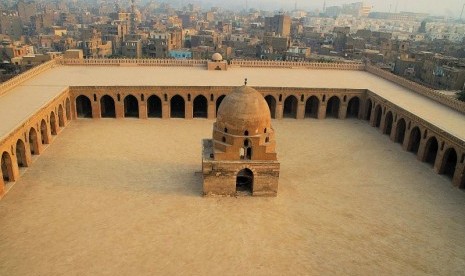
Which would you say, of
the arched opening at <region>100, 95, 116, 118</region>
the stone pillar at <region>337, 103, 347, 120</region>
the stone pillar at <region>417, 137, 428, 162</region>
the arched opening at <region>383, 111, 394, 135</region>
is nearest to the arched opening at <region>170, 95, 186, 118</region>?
the arched opening at <region>100, 95, 116, 118</region>

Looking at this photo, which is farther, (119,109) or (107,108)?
(107,108)

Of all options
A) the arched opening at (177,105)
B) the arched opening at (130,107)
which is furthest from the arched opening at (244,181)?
the arched opening at (130,107)

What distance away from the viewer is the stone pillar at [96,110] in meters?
33.0

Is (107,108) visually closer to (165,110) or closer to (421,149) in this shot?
(165,110)

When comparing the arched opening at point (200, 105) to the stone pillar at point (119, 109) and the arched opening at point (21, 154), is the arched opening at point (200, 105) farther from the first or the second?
the arched opening at point (21, 154)

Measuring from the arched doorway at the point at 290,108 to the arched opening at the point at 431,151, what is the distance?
38.3 feet

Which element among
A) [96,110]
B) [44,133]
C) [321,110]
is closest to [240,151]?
[44,133]

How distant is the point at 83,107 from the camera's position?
35750mm

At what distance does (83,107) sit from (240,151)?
797 inches

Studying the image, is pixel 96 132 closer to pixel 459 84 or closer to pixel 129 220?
pixel 129 220

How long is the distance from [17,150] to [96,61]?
20.2 metres

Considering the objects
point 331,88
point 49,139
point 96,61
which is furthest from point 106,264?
point 96,61

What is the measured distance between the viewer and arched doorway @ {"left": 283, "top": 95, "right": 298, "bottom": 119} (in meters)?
35.7

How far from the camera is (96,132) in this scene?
3012 centimetres
